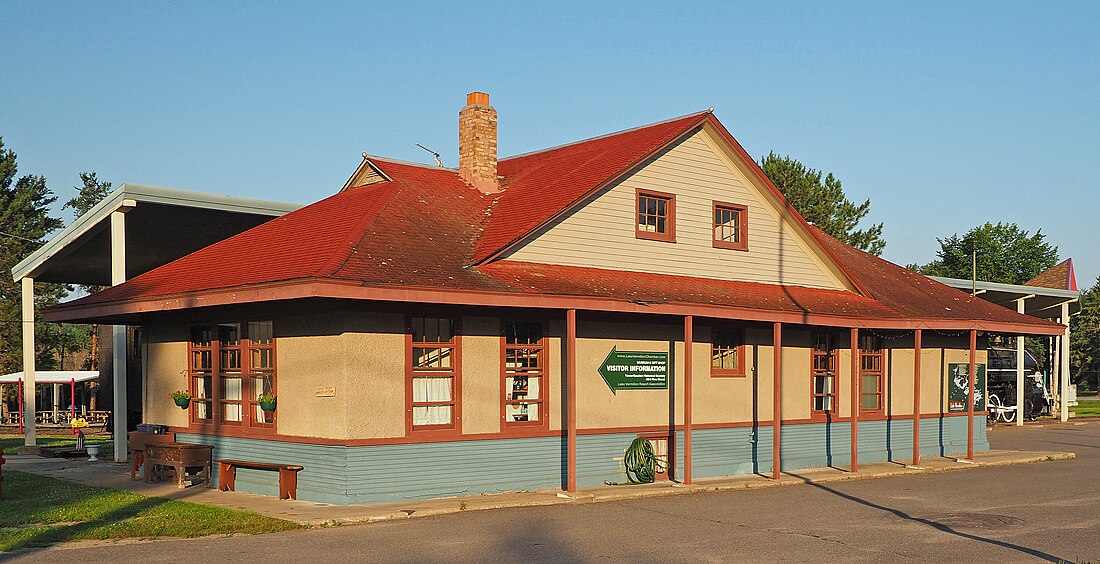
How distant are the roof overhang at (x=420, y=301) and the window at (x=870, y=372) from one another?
6.24 ft

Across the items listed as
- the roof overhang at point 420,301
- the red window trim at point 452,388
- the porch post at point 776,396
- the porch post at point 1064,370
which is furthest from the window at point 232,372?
the porch post at point 1064,370

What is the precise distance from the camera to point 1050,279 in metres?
50.0

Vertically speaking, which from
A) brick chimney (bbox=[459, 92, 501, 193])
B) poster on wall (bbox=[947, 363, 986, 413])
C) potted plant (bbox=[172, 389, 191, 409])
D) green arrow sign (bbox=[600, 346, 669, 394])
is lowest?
poster on wall (bbox=[947, 363, 986, 413])

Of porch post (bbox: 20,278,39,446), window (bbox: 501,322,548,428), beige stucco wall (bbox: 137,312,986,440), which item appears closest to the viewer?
beige stucco wall (bbox: 137,312,986,440)

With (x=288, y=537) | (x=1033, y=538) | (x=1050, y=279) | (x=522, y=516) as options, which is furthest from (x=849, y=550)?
(x=1050, y=279)

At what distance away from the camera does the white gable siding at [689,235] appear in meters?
18.5

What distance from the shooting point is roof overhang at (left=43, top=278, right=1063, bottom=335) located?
561 inches

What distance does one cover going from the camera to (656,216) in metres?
20.0

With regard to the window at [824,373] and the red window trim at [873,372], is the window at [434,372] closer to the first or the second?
the window at [824,373]

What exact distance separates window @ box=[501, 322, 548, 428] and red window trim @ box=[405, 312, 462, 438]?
2.91 feet

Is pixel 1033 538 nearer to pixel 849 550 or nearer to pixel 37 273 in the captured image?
pixel 849 550

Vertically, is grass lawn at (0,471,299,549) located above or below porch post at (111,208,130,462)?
below

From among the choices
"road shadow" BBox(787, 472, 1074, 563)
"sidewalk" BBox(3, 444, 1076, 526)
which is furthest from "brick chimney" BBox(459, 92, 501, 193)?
"road shadow" BBox(787, 472, 1074, 563)

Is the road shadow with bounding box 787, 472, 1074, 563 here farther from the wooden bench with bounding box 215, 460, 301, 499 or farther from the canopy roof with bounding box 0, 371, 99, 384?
the canopy roof with bounding box 0, 371, 99, 384
